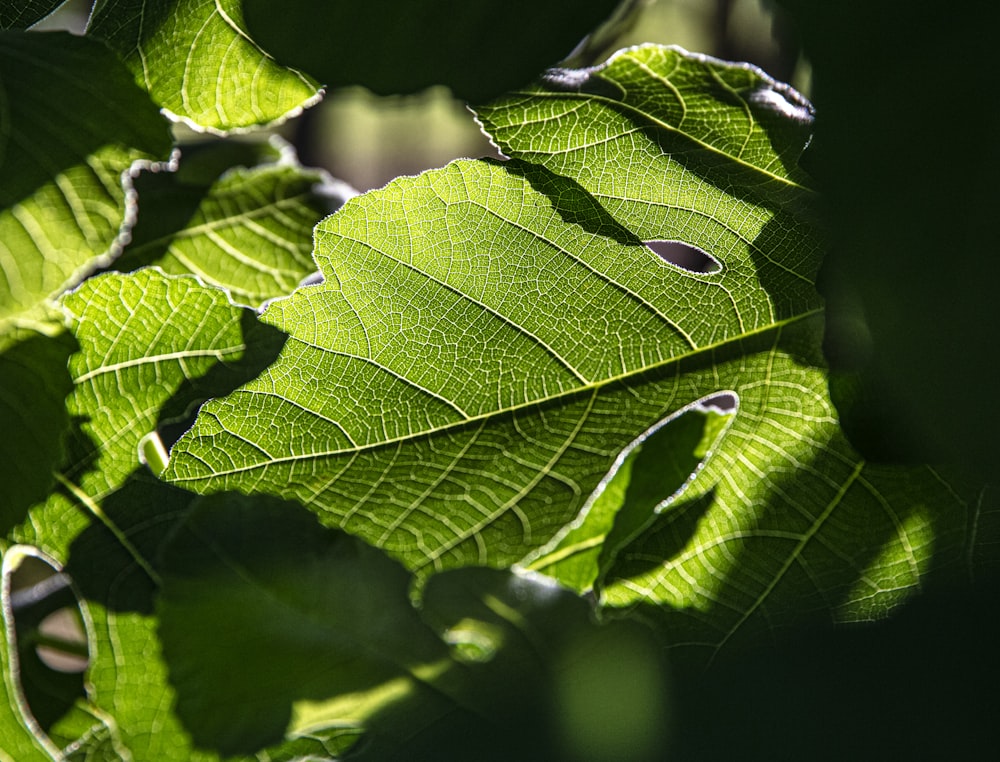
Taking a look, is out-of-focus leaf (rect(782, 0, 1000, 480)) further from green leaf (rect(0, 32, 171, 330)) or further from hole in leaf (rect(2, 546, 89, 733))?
hole in leaf (rect(2, 546, 89, 733))

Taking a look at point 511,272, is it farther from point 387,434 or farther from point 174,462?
point 174,462

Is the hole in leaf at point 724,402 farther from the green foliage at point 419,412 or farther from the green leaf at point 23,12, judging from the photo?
the green leaf at point 23,12

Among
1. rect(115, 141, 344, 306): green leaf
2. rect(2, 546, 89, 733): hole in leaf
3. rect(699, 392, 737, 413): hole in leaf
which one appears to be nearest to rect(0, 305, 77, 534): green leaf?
rect(2, 546, 89, 733): hole in leaf

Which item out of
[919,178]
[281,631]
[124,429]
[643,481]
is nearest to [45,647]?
[124,429]

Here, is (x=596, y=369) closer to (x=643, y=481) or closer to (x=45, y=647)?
(x=643, y=481)

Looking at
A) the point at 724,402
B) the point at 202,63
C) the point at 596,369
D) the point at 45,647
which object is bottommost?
the point at 724,402

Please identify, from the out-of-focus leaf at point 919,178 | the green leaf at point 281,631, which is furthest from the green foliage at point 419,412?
the out-of-focus leaf at point 919,178

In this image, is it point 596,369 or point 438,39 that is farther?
point 596,369
